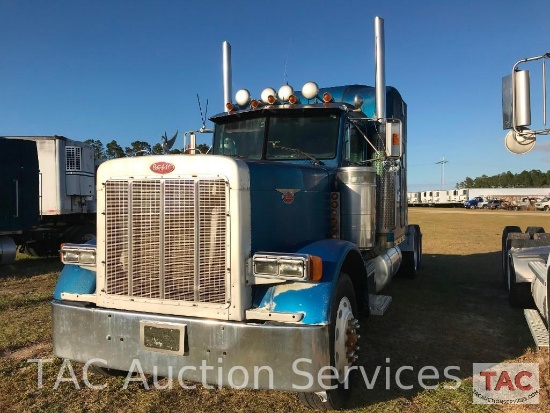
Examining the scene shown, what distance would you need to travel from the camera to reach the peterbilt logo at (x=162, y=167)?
326 cm

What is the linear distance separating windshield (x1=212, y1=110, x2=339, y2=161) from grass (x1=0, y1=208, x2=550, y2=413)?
2.28 metres

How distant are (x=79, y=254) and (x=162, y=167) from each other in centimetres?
111

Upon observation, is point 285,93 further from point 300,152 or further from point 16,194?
point 16,194

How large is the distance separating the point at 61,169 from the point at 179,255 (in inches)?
407

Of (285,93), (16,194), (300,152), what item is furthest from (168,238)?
(16,194)

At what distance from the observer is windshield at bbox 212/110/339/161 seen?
4.96 metres

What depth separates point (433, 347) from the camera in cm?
507

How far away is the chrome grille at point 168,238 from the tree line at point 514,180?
12326cm

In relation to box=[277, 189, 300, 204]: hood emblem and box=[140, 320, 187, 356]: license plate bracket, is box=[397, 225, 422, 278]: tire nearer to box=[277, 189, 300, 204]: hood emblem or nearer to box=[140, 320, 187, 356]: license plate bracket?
box=[277, 189, 300, 204]: hood emblem

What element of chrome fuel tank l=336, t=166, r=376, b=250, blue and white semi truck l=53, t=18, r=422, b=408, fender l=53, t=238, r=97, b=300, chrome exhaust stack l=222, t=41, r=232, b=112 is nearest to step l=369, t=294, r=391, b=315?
chrome fuel tank l=336, t=166, r=376, b=250

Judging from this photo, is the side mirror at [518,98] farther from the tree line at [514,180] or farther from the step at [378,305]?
the tree line at [514,180]

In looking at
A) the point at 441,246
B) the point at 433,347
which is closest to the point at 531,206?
the point at 441,246

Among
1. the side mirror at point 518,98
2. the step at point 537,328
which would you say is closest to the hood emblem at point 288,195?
the side mirror at point 518,98

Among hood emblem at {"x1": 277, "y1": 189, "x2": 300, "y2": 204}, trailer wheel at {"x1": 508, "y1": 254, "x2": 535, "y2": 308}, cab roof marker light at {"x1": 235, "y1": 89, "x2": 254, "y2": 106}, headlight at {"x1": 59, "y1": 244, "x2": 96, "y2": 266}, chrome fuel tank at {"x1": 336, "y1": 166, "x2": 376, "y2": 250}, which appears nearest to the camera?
headlight at {"x1": 59, "y1": 244, "x2": 96, "y2": 266}
